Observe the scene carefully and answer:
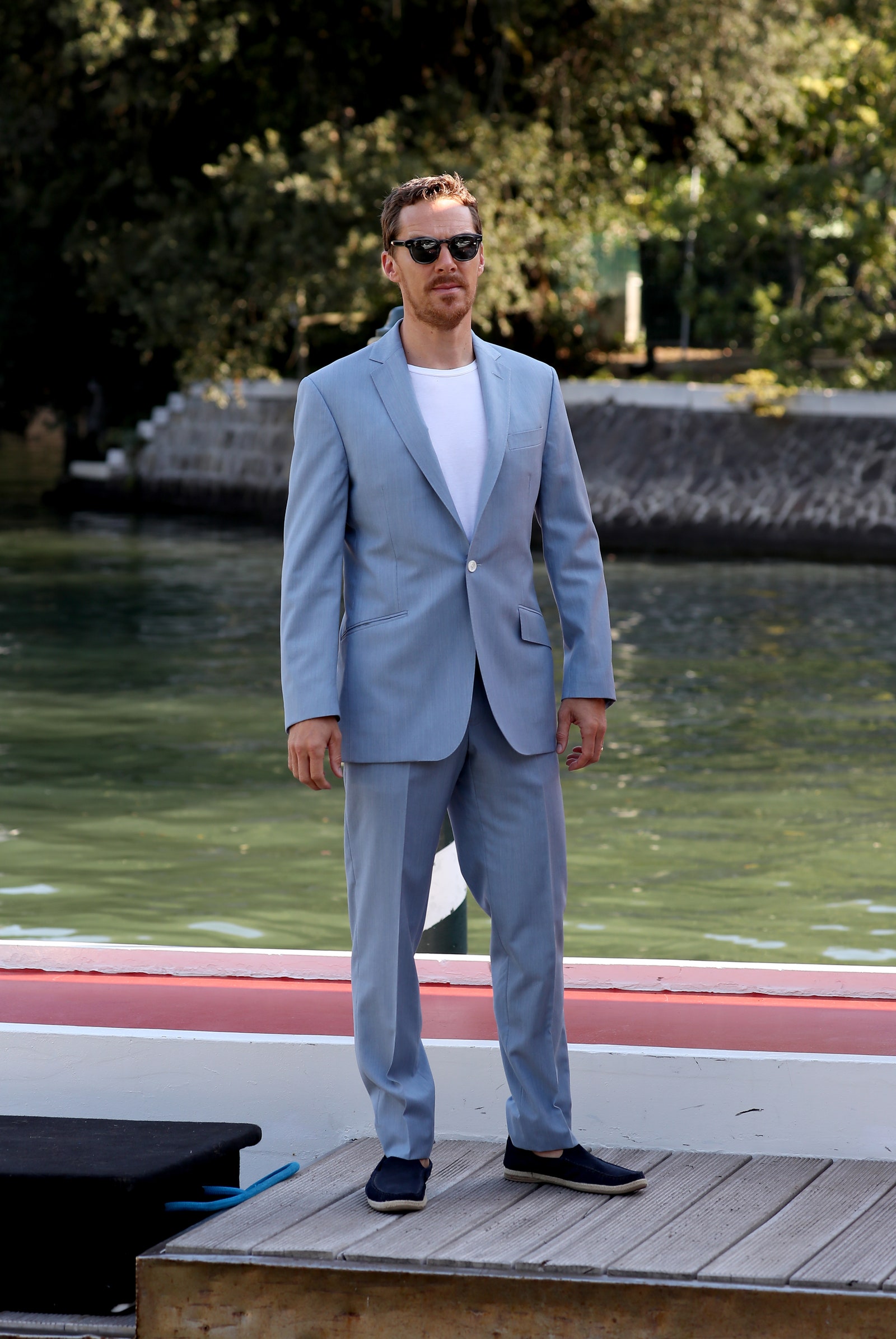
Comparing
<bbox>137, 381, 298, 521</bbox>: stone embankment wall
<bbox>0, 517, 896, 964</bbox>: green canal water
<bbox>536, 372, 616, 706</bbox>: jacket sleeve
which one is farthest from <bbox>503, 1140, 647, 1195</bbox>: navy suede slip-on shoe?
<bbox>137, 381, 298, 521</bbox>: stone embankment wall

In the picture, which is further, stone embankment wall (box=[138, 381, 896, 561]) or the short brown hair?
stone embankment wall (box=[138, 381, 896, 561])

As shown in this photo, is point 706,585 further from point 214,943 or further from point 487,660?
point 487,660

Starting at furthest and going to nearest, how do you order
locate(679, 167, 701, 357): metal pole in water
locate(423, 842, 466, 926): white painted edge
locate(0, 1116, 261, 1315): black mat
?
1. locate(679, 167, 701, 357): metal pole in water
2. locate(423, 842, 466, 926): white painted edge
3. locate(0, 1116, 261, 1315): black mat

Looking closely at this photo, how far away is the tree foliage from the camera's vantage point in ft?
70.4

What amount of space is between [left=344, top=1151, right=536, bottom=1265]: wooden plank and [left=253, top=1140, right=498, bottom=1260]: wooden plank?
0.01 meters

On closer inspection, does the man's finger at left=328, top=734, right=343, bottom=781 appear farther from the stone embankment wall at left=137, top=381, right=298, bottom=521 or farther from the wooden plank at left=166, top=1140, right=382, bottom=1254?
the stone embankment wall at left=137, top=381, right=298, bottom=521

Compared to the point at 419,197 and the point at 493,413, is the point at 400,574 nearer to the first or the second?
the point at 493,413

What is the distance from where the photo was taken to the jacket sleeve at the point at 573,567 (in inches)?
123

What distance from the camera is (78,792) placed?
8742mm

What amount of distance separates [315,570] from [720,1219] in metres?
1.28

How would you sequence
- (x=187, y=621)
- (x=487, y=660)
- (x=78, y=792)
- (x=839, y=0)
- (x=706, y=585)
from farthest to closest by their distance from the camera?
(x=839, y=0) < (x=706, y=585) < (x=187, y=621) < (x=78, y=792) < (x=487, y=660)

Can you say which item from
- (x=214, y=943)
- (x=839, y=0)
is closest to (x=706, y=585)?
(x=839, y=0)

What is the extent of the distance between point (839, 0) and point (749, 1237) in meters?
22.6

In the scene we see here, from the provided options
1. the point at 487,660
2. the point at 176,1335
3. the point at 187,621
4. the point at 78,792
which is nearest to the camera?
the point at 176,1335
